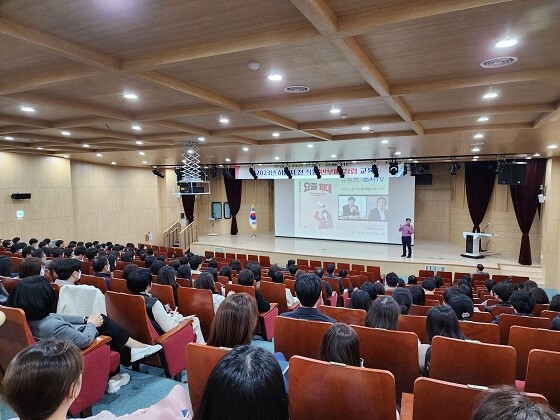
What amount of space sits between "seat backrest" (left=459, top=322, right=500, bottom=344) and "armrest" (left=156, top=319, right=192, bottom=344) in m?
2.42

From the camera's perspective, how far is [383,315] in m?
2.61

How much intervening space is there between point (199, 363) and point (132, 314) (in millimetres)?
1427

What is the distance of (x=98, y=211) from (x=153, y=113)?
882 cm

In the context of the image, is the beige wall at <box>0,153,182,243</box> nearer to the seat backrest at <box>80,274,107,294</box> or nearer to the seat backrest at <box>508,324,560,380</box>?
the seat backrest at <box>80,274,107,294</box>

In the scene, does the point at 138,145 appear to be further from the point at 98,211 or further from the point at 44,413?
the point at 44,413

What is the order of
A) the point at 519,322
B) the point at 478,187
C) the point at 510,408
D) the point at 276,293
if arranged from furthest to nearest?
the point at 478,187 → the point at 276,293 → the point at 519,322 → the point at 510,408

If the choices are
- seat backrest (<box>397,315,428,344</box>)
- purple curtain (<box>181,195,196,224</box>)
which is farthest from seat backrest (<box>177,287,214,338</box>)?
purple curtain (<box>181,195,196,224</box>)

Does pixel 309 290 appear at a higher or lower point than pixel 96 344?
higher

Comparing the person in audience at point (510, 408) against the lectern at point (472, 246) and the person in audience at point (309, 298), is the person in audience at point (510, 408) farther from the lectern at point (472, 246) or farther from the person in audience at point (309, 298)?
the lectern at point (472, 246)

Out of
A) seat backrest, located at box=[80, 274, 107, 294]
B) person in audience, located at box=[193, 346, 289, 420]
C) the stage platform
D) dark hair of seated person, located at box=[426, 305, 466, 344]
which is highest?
person in audience, located at box=[193, 346, 289, 420]

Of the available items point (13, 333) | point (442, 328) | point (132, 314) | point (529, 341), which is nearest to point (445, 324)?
point (442, 328)

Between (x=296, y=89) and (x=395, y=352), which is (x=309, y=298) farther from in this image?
(x=296, y=89)

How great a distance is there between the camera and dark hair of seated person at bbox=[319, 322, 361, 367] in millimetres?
1736

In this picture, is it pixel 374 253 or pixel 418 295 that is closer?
pixel 418 295
